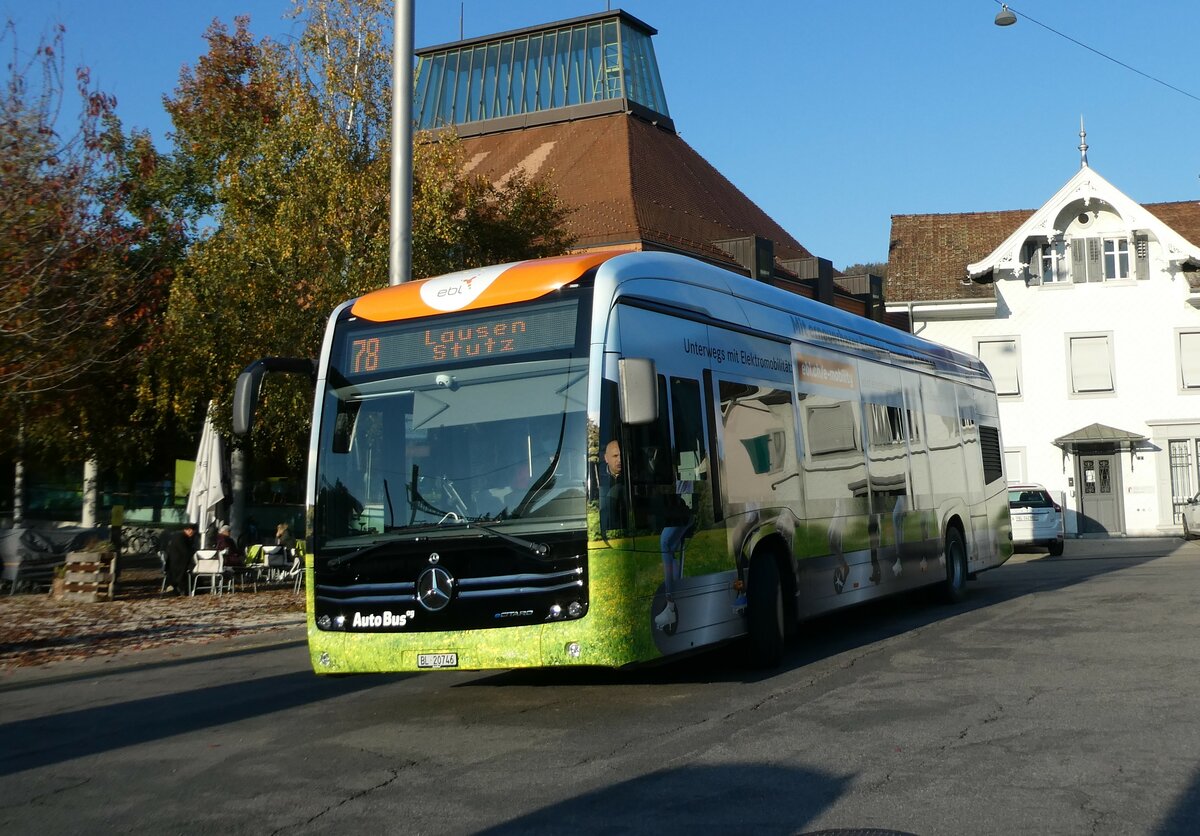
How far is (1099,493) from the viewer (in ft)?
137

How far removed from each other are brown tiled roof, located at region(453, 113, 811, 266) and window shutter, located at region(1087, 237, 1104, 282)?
1077 centimetres

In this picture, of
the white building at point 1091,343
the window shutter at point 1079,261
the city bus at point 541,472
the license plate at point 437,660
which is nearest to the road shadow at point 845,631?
the city bus at point 541,472

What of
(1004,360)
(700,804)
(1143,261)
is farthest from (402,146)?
(1143,261)

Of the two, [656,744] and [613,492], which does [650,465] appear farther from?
[656,744]

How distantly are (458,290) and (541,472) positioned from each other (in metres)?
A: 1.64

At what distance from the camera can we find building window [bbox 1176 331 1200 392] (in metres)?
41.5

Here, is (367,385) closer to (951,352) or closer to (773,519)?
(773,519)

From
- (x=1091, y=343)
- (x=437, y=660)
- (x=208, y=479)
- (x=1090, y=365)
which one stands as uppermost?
(x=1091, y=343)

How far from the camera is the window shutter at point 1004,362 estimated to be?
4281 centimetres

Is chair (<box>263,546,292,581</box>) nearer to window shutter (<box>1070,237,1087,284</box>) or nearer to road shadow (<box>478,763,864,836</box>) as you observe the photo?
road shadow (<box>478,763,864,836</box>)

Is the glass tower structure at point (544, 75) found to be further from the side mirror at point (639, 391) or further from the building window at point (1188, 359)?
the side mirror at point (639, 391)

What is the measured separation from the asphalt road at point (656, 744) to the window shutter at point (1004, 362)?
1220 inches

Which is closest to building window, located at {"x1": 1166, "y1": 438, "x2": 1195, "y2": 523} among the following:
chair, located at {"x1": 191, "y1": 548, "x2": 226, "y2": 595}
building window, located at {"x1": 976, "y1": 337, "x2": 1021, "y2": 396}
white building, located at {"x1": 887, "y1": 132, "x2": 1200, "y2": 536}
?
white building, located at {"x1": 887, "y1": 132, "x2": 1200, "y2": 536}

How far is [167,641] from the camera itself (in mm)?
15617
